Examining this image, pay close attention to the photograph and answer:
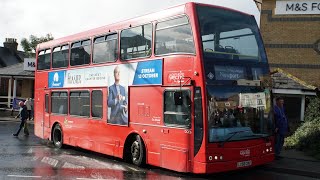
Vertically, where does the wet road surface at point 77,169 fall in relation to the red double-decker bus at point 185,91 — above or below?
below

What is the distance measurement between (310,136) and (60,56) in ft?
30.9

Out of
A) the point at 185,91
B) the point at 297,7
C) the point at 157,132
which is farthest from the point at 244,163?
the point at 297,7

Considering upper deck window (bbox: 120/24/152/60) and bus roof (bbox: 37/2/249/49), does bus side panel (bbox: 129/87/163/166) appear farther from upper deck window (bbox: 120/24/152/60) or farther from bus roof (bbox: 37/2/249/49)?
bus roof (bbox: 37/2/249/49)

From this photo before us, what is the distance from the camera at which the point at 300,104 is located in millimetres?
22453

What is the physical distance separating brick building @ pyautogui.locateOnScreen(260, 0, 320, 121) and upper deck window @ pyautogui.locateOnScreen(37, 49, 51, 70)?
1335cm

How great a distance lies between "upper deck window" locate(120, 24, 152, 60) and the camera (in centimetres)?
1084

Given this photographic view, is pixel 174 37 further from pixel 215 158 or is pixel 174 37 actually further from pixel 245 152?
pixel 245 152

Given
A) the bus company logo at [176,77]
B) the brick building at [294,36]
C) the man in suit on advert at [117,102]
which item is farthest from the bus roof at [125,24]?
the brick building at [294,36]

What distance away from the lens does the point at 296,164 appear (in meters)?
11.9

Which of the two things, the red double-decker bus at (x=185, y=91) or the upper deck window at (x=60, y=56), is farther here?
the upper deck window at (x=60, y=56)

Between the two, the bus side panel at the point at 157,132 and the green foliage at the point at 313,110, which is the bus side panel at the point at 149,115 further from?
the green foliage at the point at 313,110

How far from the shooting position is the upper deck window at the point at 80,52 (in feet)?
44.3

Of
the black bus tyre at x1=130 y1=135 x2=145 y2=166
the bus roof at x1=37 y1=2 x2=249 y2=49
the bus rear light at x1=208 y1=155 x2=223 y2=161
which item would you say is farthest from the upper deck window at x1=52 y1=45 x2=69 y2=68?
the bus rear light at x1=208 y1=155 x2=223 y2=161

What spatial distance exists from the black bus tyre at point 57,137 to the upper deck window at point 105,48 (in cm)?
396
